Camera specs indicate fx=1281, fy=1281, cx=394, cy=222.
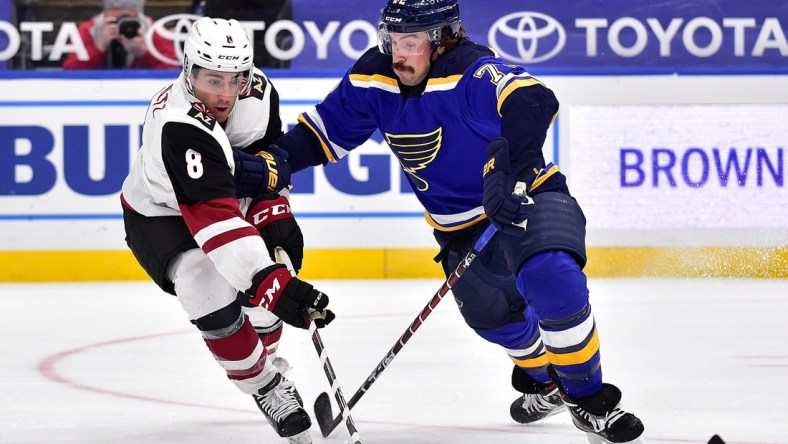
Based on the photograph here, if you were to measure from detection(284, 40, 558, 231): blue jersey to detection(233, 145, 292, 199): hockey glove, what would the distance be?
0.11 meters

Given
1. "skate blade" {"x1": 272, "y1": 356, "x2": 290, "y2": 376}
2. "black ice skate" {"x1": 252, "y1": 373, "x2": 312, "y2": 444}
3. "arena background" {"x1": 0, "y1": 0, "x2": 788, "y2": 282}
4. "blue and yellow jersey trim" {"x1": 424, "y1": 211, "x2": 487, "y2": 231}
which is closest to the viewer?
"black ice skate" {"x1": 252, "y1": 373, "x2": 312, "y2": 444}

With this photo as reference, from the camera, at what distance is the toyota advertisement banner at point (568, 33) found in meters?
5.96

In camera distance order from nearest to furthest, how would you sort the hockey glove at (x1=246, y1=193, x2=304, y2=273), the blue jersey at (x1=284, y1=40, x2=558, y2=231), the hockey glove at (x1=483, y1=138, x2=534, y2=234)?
the hockey glove at (x1=483, y1=138, x2=534, y2=234) → the blue jersey at (x1=284, y1=40, x2=558, y2=231) → the hockey glove at (x1=246, y1=193, x2=304, y2=273)

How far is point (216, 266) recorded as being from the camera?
7.83 ft

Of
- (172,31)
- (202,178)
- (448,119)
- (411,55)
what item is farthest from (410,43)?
(172,31)

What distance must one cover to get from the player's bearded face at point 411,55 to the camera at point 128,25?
3703 millimetres

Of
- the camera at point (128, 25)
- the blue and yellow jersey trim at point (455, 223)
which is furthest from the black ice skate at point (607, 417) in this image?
the camera at point (128, 25)

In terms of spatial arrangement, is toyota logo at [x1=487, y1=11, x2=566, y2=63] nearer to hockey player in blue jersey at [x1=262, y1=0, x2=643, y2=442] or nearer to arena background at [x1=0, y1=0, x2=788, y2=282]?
arena background at [x1=0, y1=0, x2=788, y2=282]

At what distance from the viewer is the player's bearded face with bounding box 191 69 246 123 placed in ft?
8.30

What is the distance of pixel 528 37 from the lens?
5.99 metres

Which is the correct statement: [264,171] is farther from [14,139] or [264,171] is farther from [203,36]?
[14,139]

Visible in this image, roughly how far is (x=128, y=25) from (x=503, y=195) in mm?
4151

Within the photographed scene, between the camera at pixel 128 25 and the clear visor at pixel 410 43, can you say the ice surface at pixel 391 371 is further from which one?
the camera at pixel 128 25

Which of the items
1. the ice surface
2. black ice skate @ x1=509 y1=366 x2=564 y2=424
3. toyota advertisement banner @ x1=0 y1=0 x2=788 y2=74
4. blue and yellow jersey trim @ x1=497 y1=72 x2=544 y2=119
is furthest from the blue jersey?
toyota advertisement banner @ x1=0 y1=0 x2=788 y2=74
